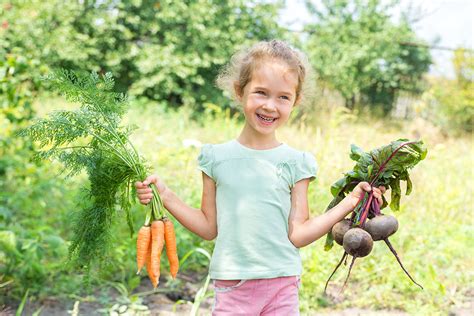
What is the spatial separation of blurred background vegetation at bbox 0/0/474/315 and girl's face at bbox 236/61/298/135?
0.36 meters

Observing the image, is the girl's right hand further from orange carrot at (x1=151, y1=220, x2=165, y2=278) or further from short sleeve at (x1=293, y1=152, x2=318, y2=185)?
short sleeve at (x1=293, y1=152, x2=318, y2=185)

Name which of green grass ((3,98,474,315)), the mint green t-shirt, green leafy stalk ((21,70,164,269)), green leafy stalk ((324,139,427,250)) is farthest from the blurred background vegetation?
green leafy stalk ((324,139,427,250))

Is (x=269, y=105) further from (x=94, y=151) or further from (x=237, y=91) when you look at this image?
(x=94, y=151)

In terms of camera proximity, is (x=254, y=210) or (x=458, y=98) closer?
(x=254, y=210)

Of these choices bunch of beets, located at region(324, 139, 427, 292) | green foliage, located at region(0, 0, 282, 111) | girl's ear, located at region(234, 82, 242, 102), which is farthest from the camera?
green foliage, located at region(0, 0, 282, 111)

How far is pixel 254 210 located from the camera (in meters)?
2.12

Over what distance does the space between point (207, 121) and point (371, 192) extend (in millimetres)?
7955

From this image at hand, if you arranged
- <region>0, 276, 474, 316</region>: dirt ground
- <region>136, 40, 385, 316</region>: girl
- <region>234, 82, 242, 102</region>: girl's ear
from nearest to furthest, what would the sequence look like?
<region>136, 40, 385, 316</region>: girl
<region>234, 82, 242, 102</region>: girl's ear
<region>0, 276, 474, 316</region>: dirt ground

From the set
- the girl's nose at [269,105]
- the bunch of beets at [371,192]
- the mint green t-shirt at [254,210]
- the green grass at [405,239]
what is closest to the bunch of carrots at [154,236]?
the mint green t-shirt at [254,210]

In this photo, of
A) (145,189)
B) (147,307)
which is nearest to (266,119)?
(145,189)

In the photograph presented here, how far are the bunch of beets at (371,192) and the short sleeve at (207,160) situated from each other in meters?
0.46

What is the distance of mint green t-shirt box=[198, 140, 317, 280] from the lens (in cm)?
211

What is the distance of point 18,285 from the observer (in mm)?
3582

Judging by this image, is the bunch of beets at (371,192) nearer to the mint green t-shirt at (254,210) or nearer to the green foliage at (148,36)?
the mint green t-shirt at (254,210)
